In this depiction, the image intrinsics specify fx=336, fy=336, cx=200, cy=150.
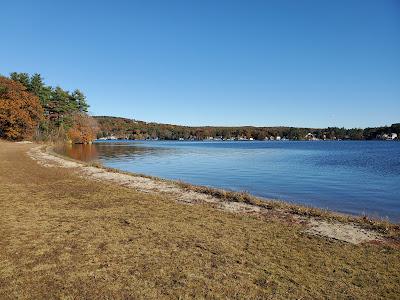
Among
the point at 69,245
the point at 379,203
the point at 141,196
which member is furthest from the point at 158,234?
the point at 379,203

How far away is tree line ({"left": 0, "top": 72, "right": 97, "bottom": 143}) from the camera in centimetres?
7194

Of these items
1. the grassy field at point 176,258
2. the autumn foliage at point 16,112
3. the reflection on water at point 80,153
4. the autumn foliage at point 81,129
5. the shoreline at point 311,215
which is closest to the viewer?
the grassy field at point 176,258

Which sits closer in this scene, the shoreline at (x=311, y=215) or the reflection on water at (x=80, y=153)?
the shoreline at (x=311, y=215)

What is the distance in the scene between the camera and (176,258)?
7383mm

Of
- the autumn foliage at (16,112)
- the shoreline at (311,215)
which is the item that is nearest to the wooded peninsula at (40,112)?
the autumn foliage at (16,112)

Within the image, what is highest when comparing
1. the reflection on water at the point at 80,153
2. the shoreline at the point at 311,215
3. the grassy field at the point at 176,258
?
the grassy field at the point at 176,258

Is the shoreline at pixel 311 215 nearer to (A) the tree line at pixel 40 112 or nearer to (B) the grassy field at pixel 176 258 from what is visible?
(B) the grassy field at pixel 176 258

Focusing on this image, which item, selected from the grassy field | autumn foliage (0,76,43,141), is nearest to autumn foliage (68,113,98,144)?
autumn foliage (0,76,43,141)

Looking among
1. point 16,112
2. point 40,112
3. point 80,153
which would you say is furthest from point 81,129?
point 80,153

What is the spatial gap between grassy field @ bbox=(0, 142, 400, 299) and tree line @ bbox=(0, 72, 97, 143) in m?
69.2

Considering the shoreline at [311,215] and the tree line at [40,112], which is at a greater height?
the tree line at [40,112]

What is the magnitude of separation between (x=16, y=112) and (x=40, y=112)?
27.1 feet

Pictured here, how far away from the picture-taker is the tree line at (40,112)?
71.9 meters

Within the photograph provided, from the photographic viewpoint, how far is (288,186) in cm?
2353
